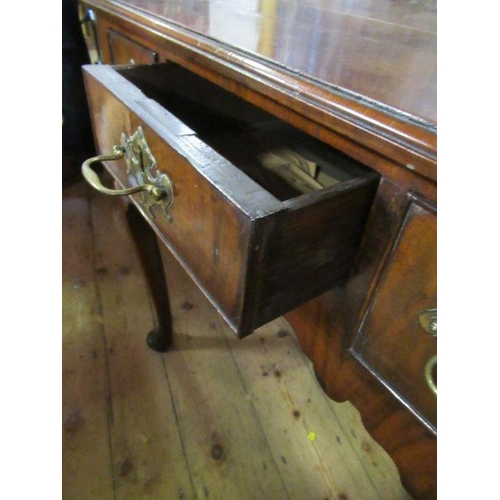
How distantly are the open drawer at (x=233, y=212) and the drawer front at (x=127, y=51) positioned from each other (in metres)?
0.12

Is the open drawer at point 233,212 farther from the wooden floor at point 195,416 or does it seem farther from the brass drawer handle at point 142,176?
the wooden floor at point 195,416

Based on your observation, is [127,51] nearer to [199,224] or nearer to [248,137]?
[248,137]

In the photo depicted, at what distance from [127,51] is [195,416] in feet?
2.72

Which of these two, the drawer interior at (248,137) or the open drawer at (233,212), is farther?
the drawer interior at (248,137)

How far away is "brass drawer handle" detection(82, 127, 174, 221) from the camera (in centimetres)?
40

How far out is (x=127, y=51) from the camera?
29.7 inches

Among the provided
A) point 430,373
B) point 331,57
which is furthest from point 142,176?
point 430,373

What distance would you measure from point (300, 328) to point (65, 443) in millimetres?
634

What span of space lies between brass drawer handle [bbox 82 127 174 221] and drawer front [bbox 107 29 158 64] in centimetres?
28

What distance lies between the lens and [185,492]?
75 cm

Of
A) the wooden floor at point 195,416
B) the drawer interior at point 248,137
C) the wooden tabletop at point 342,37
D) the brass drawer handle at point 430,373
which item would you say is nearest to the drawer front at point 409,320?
the brass drawer handle at point 430,373

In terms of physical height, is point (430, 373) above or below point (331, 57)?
below

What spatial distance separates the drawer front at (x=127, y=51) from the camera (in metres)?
0.67
